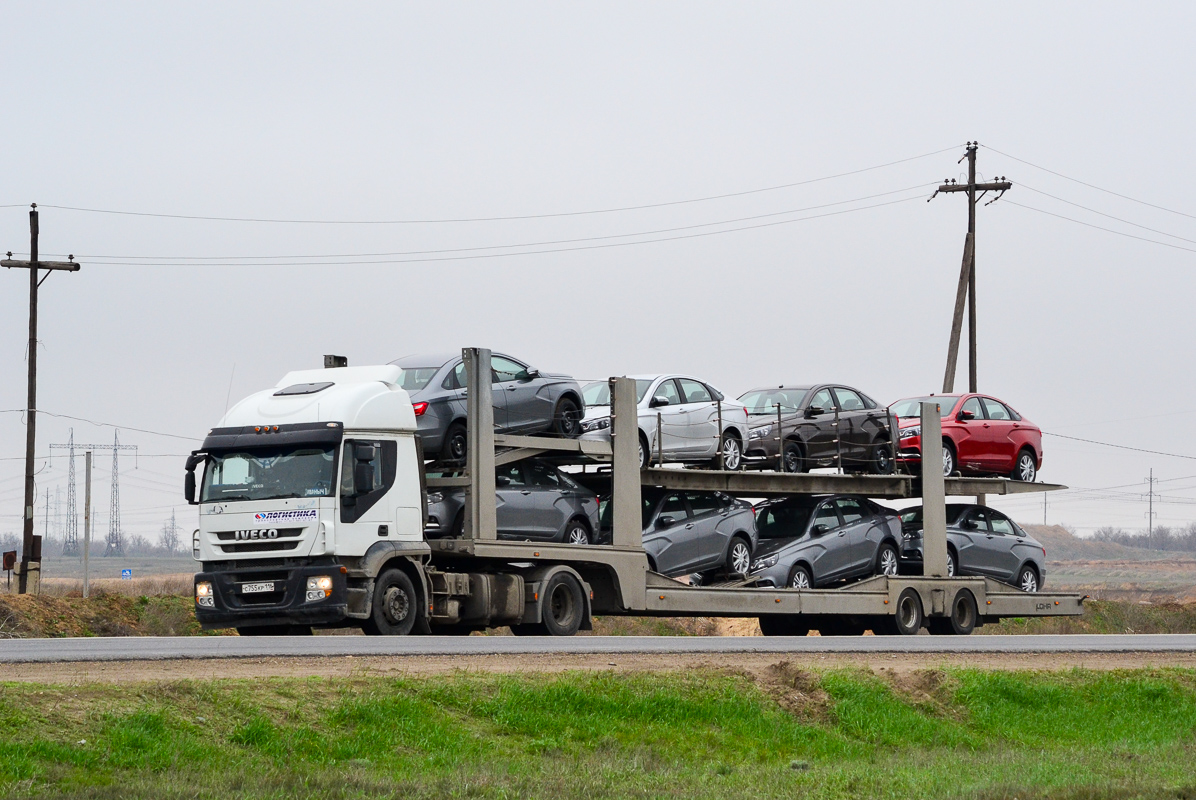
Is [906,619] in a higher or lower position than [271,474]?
lower

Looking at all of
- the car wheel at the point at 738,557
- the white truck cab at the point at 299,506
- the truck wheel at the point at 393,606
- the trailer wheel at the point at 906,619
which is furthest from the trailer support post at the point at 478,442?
the trailer wheel at the point at 906,619

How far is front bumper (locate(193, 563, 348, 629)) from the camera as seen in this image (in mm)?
16953

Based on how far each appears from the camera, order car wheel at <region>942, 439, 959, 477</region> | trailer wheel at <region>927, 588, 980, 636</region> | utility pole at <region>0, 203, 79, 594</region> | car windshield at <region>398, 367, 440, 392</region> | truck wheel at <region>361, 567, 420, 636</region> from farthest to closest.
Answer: utility pole at <region>0, 203, 79, 594</region>
car wheel at <region>942, 439, 959, 477</region>
trailer wheel at <region>927, 588, 980, 636</region>
car windshield at <region>398, 367, 440, 392</region>
truck wheel at <region>361, 567, 420, 636</region>

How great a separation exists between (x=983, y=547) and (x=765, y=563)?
627 cm

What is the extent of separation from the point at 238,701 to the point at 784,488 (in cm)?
1375

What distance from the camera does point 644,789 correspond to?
9.61 metres

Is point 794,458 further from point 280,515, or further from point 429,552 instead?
point 280,515

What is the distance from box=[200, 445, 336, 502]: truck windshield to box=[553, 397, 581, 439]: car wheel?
385cm

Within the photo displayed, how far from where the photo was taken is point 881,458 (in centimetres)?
2492

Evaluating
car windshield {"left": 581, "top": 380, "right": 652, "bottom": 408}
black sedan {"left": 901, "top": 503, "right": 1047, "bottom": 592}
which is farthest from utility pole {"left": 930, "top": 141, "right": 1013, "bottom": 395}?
car windshield {"left": 581, "top": 380, "right": 652, "bottom": 408}

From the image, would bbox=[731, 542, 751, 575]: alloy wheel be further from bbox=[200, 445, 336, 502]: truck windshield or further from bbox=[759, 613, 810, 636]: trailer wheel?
bbox=[200, 445, 336, 502]: truck windshield

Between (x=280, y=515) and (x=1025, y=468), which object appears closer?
(x=280, y=515)

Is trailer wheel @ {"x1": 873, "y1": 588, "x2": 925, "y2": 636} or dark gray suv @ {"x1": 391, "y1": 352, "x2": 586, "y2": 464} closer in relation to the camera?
dark gray suv @ {"x1": 391, "y1": 352, "x2": 586, "y2": 464}

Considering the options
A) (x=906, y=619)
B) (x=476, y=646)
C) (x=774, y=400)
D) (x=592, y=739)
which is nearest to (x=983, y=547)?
(x=906, y=619)
